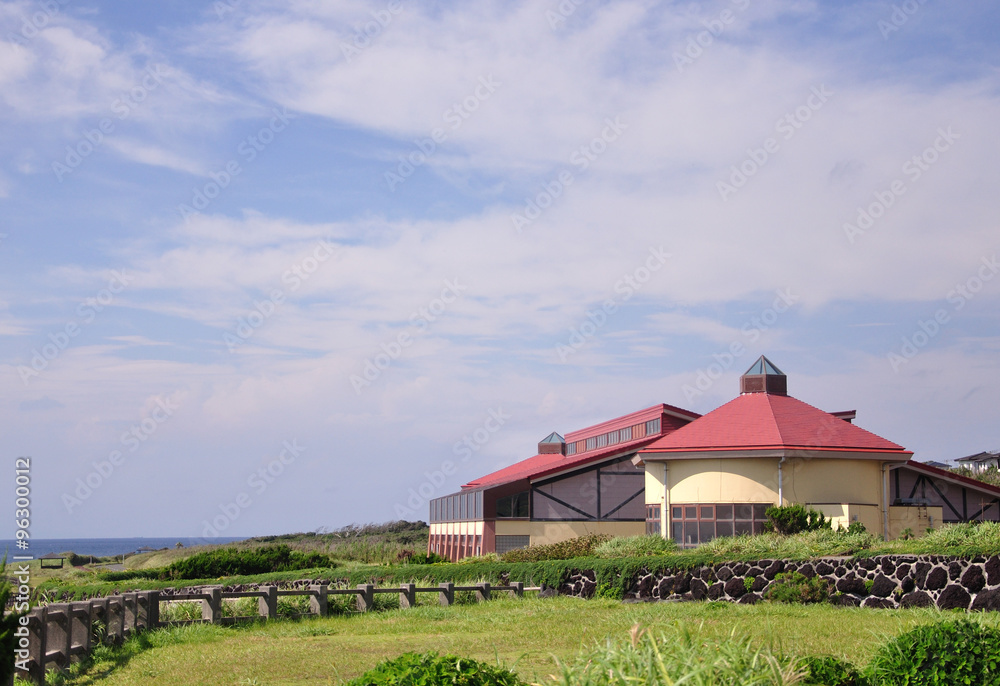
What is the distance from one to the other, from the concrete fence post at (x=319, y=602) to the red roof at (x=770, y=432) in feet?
49.1

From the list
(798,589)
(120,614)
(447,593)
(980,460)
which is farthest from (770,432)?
(980,460)

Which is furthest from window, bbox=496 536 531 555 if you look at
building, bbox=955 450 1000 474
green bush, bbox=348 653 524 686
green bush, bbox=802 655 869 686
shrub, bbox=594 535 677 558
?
building, bbox=955 450 1000 474

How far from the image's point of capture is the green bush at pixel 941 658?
338 inches

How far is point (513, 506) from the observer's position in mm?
37656

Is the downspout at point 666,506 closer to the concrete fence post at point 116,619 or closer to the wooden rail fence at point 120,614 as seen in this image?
the wooden rail fence at point 120,614

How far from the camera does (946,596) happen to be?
18391 millimetres

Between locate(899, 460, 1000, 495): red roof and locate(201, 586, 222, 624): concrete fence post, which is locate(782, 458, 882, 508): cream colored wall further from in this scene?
locate(201, 586, 222, 624): concrete fence post

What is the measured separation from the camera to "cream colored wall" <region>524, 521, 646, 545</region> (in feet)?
123

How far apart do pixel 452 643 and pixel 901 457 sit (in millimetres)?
21815

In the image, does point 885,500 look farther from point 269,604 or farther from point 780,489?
point 269,604

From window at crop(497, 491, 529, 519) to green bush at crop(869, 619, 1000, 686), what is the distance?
2887 cm

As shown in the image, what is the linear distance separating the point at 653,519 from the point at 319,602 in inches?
623

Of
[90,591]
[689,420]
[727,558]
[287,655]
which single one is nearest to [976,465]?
[689,420]

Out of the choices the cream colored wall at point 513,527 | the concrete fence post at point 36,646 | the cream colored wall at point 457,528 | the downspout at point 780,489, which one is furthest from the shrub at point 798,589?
the cream colored wall at point 457,528
